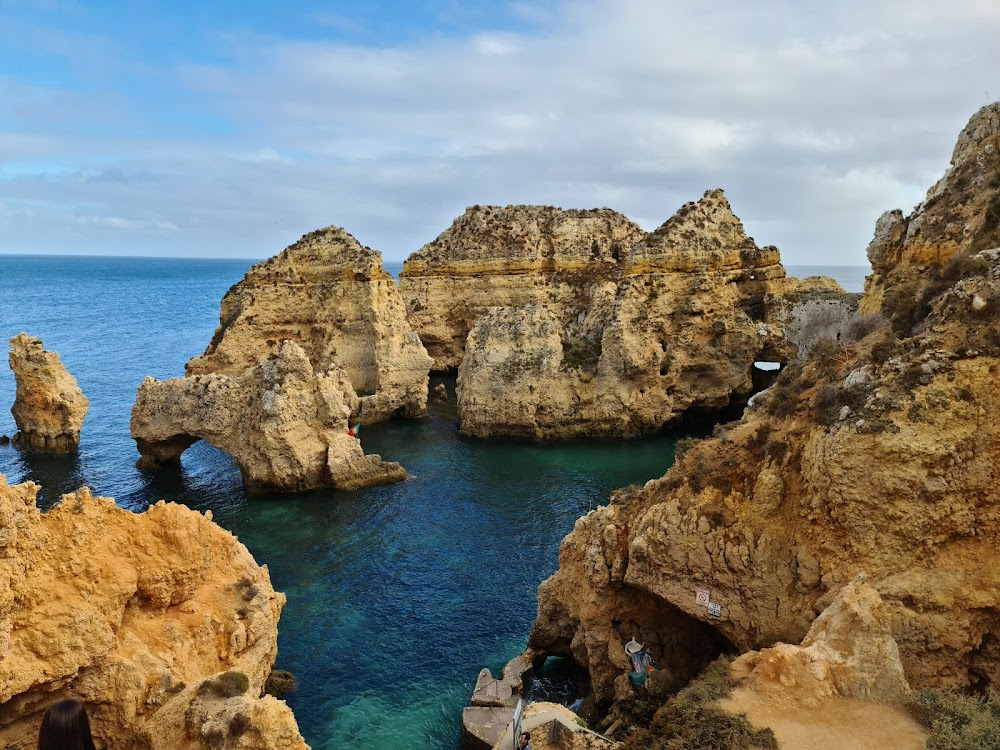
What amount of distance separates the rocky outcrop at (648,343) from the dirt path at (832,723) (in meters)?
28.6

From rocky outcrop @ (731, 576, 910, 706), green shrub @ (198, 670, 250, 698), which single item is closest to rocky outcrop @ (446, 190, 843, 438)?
rocky outcrop @ (731, 576, 910, 706)

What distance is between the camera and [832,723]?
9391mm

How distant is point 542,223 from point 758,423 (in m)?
44.5

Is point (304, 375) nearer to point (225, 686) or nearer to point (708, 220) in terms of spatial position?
point (225, 686)

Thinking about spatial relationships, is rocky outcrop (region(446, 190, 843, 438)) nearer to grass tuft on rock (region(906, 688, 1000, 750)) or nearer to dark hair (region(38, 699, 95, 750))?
grass tuft on rock (region(906, 688, 1000, 750))

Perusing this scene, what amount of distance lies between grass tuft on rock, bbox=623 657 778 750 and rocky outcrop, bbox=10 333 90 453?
34.5 m

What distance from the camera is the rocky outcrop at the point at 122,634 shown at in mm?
9531

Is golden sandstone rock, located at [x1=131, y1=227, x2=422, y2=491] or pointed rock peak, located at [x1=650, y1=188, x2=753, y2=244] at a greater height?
pointed rock peak, located at [x1=650, y1=188, x2=753, y2=244]

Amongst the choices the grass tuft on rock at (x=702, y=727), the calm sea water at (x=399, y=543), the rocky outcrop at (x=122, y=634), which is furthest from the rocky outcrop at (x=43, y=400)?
the grass tuft on rock at (x=702, y=727)

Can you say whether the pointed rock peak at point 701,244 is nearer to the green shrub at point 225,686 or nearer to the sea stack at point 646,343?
the sea stack at point 646,343

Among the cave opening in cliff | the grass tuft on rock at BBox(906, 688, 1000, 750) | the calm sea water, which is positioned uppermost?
the grass tuft on rock at BBox(906, 688, 1000, 750)

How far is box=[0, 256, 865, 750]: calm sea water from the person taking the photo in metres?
17.0

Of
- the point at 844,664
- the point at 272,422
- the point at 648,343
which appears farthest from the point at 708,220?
the point at 844,664

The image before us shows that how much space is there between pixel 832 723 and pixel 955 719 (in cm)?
145
